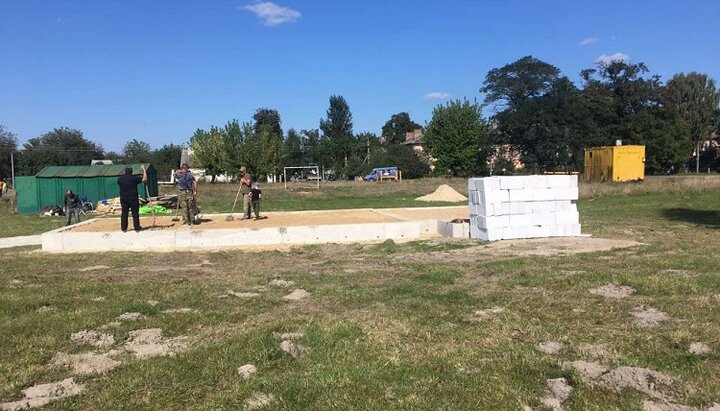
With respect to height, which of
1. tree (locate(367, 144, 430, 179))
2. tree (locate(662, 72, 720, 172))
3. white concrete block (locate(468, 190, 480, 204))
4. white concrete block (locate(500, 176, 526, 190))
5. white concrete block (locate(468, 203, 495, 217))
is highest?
tree (locate(662, 72, 720, 172))

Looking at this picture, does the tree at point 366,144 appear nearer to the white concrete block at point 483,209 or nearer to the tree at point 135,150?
the tree at point 135,150

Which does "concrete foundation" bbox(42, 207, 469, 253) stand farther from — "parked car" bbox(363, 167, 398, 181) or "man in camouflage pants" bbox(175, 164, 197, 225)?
"parked car" bbox(363, 167, 398, 181)

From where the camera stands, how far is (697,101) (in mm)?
88250

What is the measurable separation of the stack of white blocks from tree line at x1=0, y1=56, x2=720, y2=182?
4667 centimetres

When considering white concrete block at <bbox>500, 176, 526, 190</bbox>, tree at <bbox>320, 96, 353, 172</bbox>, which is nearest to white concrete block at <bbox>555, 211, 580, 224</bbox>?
white concrete block at <bbox>500, 176, 526, 190</bbox>

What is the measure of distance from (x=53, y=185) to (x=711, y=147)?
9620 cm

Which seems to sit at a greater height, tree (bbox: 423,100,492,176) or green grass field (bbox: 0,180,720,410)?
tree (bbox: 423,100,492,176)

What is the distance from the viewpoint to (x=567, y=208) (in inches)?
531

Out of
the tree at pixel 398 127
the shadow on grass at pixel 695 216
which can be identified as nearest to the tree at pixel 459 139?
the shadow on grass at pixel 695 216

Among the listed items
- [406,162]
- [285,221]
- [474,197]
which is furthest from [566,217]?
[406,162]

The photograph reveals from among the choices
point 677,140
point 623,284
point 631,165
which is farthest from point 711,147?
point 623,284

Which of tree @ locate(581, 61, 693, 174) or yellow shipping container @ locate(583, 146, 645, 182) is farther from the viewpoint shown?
Result: tree @ locate(581, 61, 693, 174)

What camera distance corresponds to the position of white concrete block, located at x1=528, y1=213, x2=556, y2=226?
13234mm

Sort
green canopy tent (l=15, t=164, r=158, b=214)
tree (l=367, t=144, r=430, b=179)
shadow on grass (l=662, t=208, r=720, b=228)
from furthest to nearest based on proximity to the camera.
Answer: tree (l=367, t=144, r=430, b=179), green canopy tent (l=15, t=164, r=158, b=214), shadow on grass (l=662, t=208, r=720, b=228)
